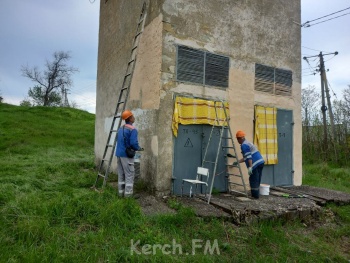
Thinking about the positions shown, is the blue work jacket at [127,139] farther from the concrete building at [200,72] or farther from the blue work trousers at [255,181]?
the blue work trousers at [255,181]

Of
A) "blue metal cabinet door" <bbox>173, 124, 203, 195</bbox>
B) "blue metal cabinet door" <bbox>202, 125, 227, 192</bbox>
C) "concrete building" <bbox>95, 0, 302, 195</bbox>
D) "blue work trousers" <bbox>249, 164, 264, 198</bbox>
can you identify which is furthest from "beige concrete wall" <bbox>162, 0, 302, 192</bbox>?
"blue work trousers" <bbox>249, 164, 264, 198</bbox>

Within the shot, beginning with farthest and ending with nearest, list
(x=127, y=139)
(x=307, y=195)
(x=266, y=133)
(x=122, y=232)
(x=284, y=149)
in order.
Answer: (x=284, y=149) < (x=266, y=133) < (x=307, y=195) < (x=127, y=139) < (x=122, y=232)

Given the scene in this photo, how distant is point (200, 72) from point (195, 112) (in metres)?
1.11

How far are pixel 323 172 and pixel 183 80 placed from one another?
1099cm

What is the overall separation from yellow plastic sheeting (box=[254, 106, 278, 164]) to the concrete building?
156 mm

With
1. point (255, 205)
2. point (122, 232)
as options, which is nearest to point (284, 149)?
point (255, 205)

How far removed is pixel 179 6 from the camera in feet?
22.3

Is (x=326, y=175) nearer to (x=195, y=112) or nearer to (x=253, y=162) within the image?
(x=253, y=162)

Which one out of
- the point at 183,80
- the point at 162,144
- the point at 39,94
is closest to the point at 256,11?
the point at 183,80

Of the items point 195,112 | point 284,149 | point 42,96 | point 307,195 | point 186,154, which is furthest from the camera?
point 42,96

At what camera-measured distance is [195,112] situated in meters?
6.84

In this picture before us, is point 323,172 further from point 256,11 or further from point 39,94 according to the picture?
point 39,94

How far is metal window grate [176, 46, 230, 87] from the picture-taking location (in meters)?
6.79

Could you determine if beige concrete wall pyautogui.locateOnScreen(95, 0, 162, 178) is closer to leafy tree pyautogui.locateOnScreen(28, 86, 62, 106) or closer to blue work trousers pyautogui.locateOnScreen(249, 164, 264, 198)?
blue work trousers pyautogui.locateOnScreen(249, 164, 264, 198)
